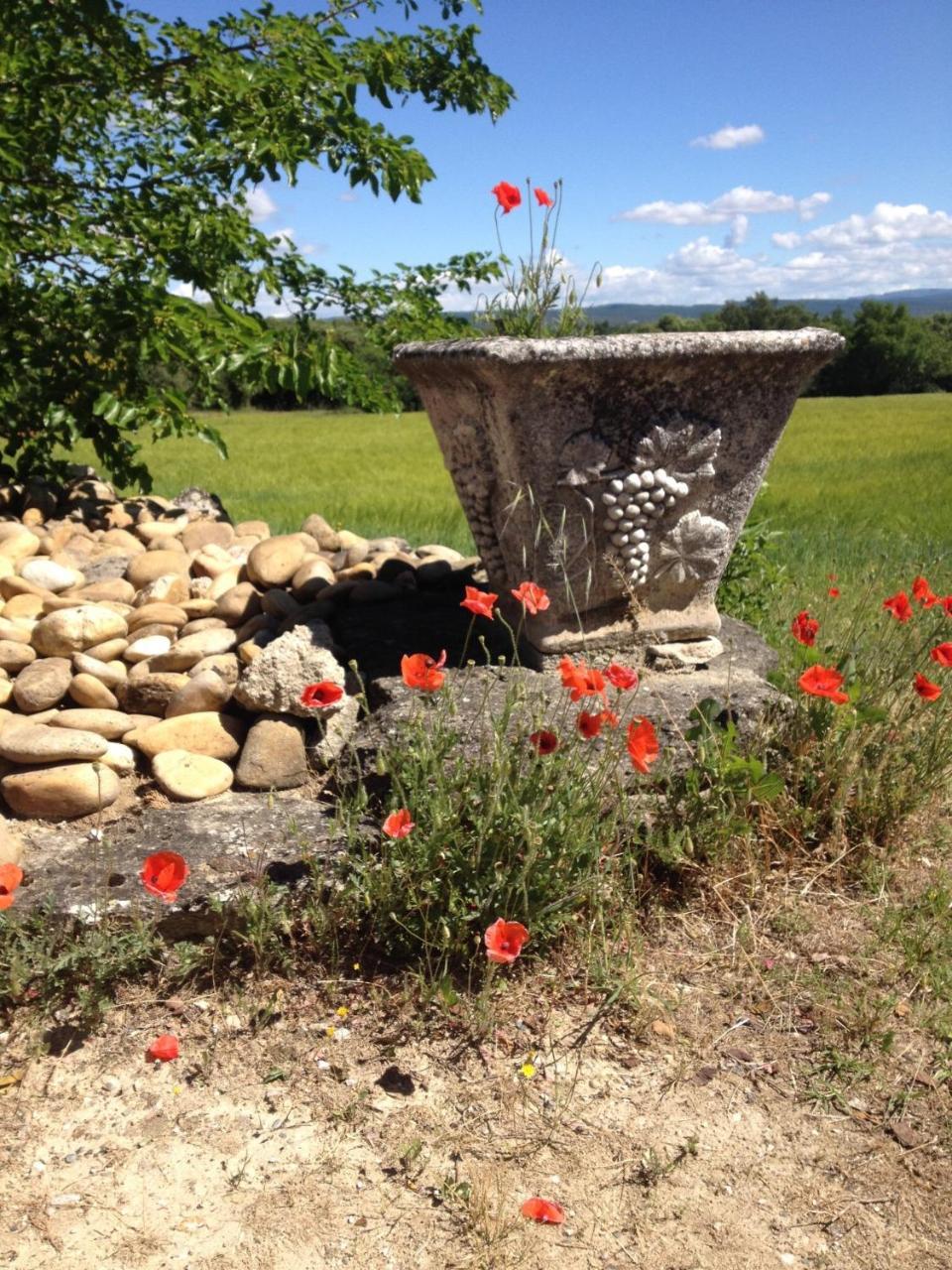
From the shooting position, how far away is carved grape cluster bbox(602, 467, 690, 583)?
306cm

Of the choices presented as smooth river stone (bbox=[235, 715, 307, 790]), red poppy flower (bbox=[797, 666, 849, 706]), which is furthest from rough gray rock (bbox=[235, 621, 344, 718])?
red poppy flower (bbox=[797, 666, 849, 706])

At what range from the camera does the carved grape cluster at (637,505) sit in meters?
3.06

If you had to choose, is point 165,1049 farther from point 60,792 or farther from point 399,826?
point 60,792

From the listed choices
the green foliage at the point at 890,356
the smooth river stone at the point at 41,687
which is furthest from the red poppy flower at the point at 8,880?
the green foliage at the point at 890,356

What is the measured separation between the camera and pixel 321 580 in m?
3.90

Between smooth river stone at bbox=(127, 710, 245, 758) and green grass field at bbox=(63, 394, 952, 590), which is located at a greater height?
green grass field at bbox=(63, 394, 952, 590)

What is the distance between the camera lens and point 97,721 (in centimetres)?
304

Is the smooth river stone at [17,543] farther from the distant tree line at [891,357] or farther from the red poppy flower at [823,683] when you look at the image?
the distant tree line at [891,357]

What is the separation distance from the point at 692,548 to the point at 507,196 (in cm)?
121

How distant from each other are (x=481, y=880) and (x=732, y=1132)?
2.38 ft

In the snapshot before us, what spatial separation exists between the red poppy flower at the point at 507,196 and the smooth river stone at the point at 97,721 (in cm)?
189

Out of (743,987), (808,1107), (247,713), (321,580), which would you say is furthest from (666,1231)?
(321,580)

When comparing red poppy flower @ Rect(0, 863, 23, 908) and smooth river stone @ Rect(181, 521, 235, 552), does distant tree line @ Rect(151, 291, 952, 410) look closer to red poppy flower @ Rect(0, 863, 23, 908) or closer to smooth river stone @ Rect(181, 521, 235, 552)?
smooth river stone @ Rect(181, 521, 235, 552)

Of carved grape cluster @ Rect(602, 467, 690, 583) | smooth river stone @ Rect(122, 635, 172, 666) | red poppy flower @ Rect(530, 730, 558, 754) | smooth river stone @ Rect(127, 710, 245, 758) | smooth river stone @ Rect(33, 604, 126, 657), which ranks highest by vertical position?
carved grape cluster @ Rect(602, 467, 690, 583)
